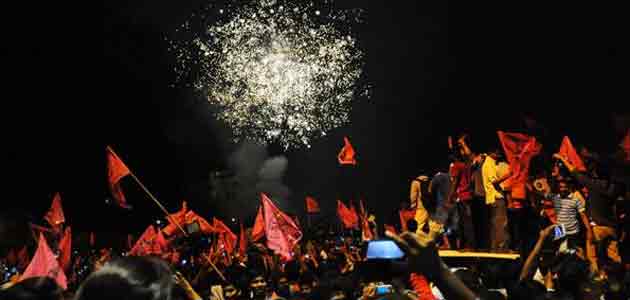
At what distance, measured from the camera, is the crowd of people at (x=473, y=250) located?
7.04ft

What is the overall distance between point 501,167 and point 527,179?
435 millimetres

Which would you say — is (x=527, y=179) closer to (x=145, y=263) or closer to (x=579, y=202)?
(x=579, y=202)

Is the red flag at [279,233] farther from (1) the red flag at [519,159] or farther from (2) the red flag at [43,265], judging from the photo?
(2) the red flag at [43,265]

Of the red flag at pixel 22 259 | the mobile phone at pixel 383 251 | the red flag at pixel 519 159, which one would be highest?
the red flag at pixel 519 159

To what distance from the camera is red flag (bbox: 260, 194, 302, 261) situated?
27.9 feet

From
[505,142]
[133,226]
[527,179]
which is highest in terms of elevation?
[505,142]

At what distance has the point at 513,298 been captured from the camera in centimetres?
338

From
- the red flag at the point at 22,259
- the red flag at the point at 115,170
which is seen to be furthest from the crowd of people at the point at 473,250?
the red flag at the point at 22,259

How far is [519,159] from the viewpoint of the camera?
7.79 m

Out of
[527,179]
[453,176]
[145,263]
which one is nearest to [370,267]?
[145,263]

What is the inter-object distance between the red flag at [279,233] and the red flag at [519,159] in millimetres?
2982

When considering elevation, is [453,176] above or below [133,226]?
above

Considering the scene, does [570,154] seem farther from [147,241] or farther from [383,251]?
[147,241]

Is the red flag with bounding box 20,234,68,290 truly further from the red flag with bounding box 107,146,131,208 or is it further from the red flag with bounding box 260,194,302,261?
the red flag with bounding box 107,146,131,208
